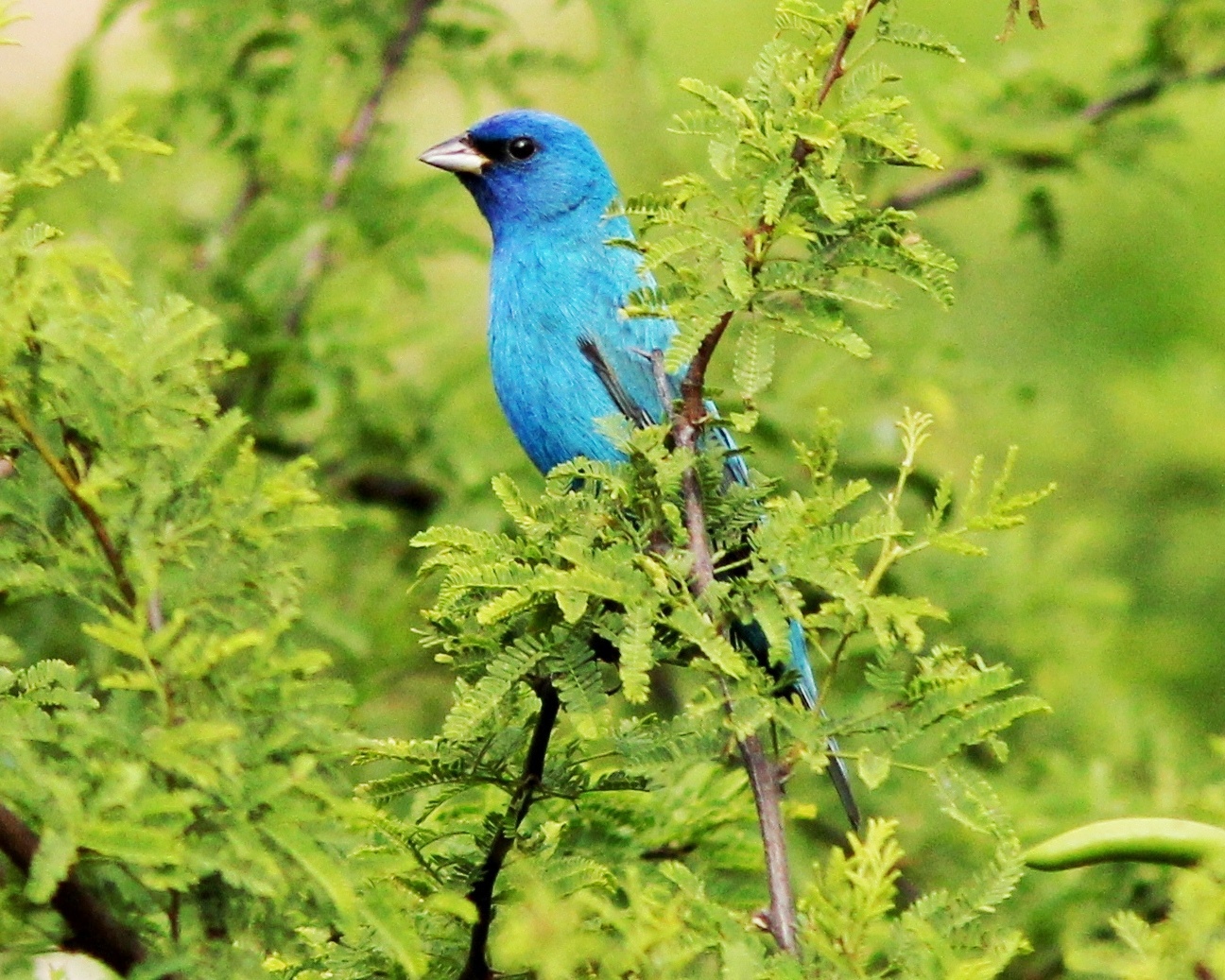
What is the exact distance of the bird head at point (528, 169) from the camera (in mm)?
5020

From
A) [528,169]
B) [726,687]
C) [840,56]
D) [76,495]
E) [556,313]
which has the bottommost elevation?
[726,687]

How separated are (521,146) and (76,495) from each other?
3174mm

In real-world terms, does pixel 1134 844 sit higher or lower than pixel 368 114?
lower

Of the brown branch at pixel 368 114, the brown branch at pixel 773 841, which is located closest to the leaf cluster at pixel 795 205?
the brown branch at pixel 773 841

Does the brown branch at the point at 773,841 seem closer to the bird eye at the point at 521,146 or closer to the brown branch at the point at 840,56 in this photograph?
the brown branch at the point at 840,56

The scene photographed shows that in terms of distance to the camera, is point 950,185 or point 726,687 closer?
point 726,687

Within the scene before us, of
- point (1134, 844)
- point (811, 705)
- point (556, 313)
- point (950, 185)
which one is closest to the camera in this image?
point (1134, 844)

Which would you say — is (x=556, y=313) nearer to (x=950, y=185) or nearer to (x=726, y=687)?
(x=950, y=185)

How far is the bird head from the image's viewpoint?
5.02 metres

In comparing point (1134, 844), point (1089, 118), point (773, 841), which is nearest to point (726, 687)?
point (773, 841)

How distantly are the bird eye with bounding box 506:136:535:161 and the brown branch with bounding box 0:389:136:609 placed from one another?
3070 millimetres

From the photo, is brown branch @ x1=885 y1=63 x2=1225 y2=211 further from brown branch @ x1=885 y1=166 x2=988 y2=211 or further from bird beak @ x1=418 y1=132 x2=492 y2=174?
bird beak @ x1=418 y1=132 x2=492 y2=174

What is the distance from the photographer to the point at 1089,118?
5613 millimetres

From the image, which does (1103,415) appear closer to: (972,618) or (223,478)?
(972,618)
